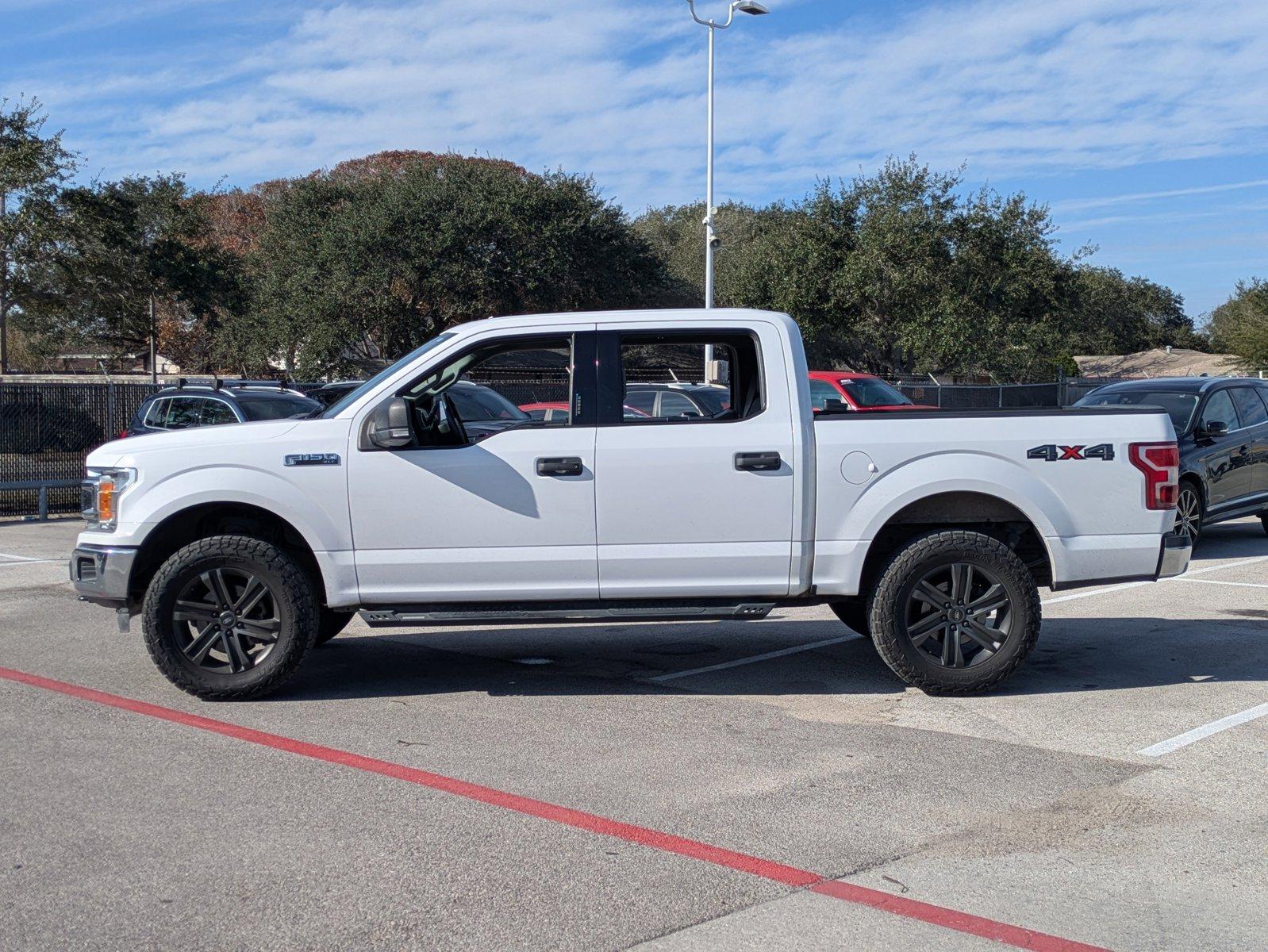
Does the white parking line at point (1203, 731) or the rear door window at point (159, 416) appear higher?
the rear door window at point (159, 416)

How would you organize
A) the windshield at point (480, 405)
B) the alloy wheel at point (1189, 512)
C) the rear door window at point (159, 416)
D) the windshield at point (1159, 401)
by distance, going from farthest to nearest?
the rear door window at point (159, 416)
the windshield at point (1159, 401)
the alloy wheel at point (1189, 512)
the windshield at point (480, 405)

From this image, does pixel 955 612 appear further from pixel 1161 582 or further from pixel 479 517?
pixel 1161 582

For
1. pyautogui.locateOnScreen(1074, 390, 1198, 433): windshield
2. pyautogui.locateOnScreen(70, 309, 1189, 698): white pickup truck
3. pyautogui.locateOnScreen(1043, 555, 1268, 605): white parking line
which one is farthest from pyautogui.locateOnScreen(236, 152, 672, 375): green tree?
pyautogui.locateOnScreen(70, 309, 1189, 698): white pickup truck

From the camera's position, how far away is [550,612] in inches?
281

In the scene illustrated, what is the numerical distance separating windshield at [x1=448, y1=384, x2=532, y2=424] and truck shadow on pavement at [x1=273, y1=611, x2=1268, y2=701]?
162 cm

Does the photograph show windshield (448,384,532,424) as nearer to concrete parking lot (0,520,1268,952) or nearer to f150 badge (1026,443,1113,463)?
Answer: concrete parking lot (0,520,1268,952)

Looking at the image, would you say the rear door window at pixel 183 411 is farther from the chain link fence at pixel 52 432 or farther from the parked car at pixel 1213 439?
the parked car at pixel 1213 439

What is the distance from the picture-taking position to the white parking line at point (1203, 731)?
20.7 ft

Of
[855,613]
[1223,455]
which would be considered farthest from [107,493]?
[1223,455]

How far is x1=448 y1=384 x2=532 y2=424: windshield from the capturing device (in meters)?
9.69

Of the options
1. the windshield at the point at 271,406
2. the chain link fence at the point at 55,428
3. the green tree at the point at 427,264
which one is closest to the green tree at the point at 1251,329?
the green tree at the point at 427,264

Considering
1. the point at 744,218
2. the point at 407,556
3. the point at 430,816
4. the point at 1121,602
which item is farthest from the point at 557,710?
the point at 744,218

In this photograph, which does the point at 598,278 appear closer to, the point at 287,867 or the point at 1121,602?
the point at 1121,602

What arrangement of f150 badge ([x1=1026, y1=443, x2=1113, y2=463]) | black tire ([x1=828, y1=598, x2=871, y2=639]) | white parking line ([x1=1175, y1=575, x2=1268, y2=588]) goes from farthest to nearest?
white parking line ([x1=1175, y1=575, x2=1268, y2=588])
black tire ([x1=828, y1=598, x2=871, y2=639])
f150 badge ([x1=1026, y1=443, x2=1113, y2=463])
